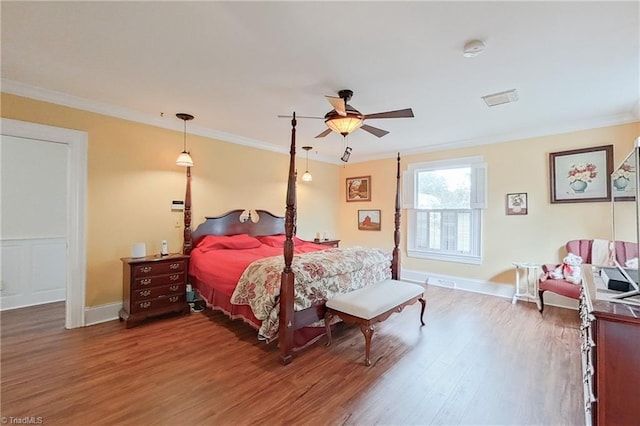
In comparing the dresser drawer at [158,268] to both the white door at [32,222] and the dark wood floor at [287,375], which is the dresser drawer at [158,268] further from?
the white door at [32,222]

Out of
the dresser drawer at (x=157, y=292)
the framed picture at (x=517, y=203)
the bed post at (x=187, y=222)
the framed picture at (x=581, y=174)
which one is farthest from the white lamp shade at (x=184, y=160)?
the framed picture at (x=581, y=174)

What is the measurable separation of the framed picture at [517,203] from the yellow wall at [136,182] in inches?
153

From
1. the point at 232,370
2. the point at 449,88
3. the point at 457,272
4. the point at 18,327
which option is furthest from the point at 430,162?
the point at 18,327

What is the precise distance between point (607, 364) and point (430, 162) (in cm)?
458

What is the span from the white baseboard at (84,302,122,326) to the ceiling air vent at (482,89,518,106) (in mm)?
5193

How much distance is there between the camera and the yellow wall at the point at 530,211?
4012 millimetres

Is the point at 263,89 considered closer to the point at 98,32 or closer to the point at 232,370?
the point at 98,32

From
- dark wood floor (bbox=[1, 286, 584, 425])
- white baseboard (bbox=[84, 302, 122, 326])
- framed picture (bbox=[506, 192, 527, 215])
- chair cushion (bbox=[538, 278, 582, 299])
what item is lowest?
dark wood floor (bbox=[1, 286, 584, 425])

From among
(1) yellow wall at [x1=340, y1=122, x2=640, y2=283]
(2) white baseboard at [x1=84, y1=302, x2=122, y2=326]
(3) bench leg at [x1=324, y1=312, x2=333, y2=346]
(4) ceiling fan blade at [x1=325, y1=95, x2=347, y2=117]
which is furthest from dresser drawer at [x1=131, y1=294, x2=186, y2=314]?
(1) yellow wall at [x1=340, y1=122, x2=640, y2=283]

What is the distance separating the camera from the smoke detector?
2.17 meters

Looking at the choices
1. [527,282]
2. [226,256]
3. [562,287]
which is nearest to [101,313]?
[226,256]

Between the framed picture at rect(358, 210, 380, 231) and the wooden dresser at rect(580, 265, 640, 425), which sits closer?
the wooden dresser at rect(580, 265, 640, 425)

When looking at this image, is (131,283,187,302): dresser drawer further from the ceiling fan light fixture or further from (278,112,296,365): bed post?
the ceiling fan light fixture

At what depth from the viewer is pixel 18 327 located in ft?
10.9
